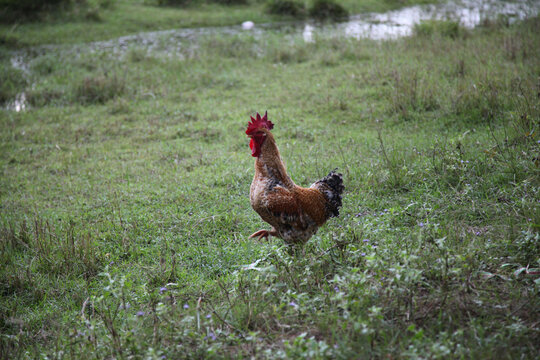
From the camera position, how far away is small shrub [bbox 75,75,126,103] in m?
10.2

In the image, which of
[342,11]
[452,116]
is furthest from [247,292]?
[342,11]

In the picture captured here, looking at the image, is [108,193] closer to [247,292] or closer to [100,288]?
[100,288]

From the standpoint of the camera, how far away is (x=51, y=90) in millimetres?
10469

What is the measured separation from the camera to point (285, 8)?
18.2 m

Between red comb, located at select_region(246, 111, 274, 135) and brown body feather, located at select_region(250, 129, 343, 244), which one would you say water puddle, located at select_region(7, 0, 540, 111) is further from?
brown body feather, located at select_region(250, 129, 343, 244)

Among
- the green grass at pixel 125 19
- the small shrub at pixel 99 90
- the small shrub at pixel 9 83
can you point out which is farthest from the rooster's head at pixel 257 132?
the green grass at pixel 125 19

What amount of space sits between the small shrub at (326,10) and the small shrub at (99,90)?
10813 mm

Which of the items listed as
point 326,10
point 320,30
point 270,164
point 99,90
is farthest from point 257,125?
point 326,10

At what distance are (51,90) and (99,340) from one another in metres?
9.06

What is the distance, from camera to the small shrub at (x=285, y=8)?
18.2m

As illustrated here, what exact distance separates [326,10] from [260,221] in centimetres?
1555

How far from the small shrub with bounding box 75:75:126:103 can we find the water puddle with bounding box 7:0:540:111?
8.98 ft

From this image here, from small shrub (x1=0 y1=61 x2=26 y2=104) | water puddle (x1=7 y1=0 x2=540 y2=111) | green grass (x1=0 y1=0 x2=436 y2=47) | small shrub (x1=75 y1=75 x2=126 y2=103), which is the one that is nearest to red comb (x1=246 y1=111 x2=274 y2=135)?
small shrub (x1=75 y1=75 x2=126 y2=103)

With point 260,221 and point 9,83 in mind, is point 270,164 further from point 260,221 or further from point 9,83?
point 9,83
